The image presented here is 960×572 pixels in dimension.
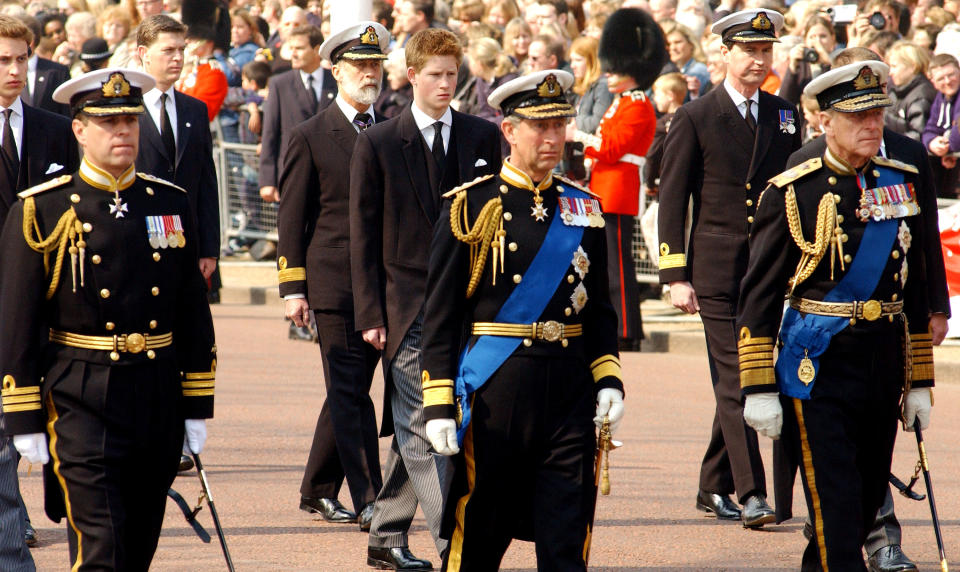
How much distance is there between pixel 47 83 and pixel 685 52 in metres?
7.41

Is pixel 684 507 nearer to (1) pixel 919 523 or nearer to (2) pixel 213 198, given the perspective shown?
(1) pixel 919 523

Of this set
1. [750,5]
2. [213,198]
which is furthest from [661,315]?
[213,198]

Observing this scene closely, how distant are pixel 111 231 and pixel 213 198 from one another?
10.9ft

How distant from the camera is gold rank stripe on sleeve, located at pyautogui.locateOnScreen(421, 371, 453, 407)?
5270mm

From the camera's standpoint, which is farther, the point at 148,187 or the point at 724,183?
the point at 724,183

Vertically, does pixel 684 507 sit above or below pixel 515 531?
below

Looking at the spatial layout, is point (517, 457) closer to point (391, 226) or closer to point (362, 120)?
point (391, 226)

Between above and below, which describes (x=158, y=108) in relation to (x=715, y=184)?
above

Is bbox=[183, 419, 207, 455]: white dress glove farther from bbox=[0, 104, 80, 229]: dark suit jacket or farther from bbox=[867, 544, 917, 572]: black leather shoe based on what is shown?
bbox=[867, 544, 917, 572]: black leather shoe

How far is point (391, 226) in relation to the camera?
6828mm

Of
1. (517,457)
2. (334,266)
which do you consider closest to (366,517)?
(334,266)

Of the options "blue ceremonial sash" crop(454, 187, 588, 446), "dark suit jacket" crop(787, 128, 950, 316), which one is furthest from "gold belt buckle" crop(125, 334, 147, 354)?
"dark suit jacket" crop(787, 128, 950, 316)

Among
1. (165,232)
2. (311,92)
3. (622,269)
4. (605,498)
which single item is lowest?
(605,498)

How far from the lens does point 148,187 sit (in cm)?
555
